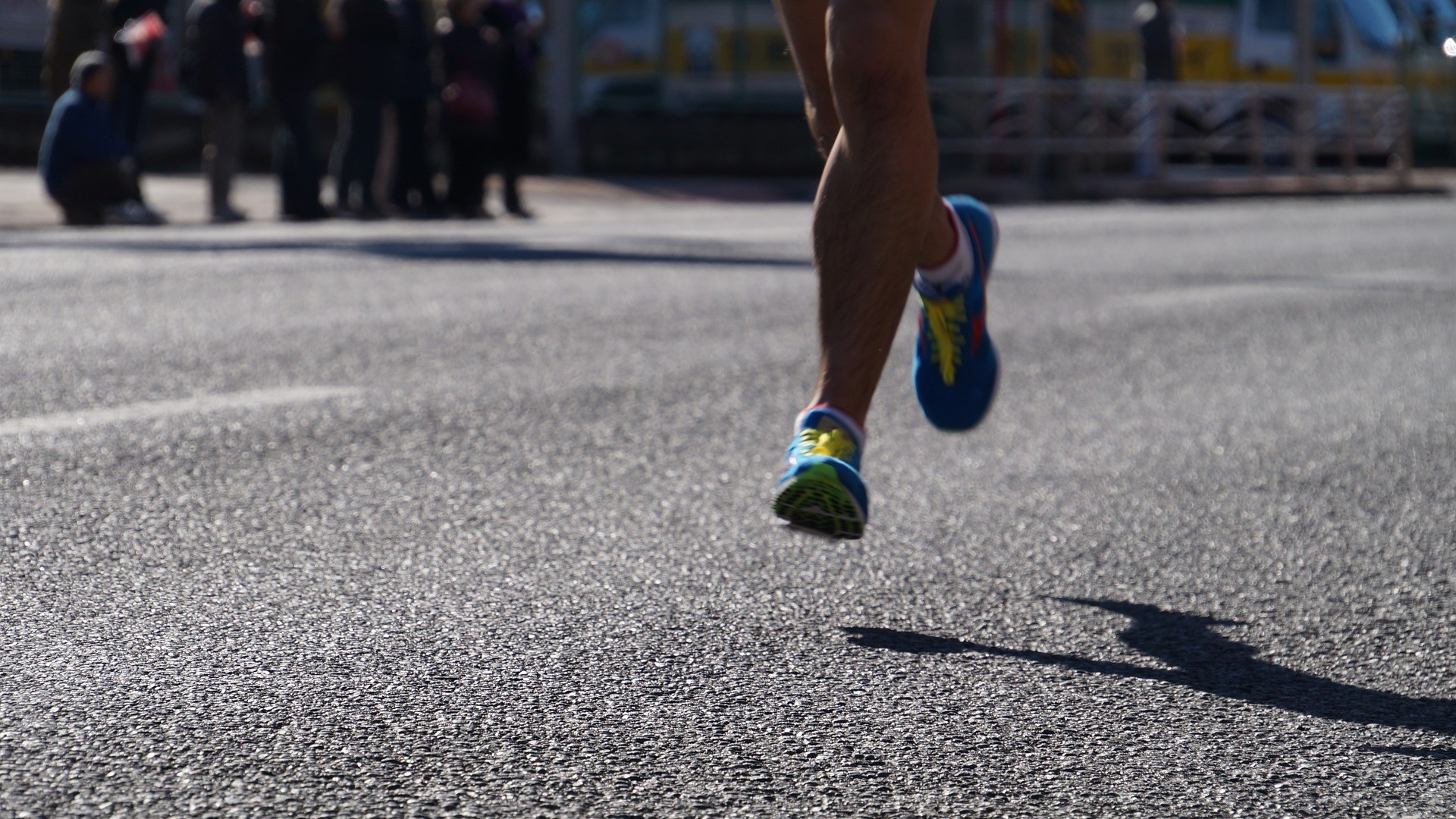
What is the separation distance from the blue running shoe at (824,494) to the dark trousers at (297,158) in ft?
30.0

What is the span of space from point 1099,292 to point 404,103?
6004mm

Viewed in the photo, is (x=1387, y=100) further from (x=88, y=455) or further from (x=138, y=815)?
(x=138, y=815)

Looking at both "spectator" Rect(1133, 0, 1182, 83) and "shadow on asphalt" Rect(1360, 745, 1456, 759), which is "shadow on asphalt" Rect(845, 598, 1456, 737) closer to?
"shadow on asphalt" Rect(1360, 745, 1456, 759)

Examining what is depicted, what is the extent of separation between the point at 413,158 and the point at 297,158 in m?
0.96

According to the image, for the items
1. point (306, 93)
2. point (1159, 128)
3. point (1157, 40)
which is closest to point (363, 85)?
point (306, 93)

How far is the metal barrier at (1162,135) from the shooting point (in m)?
17.2

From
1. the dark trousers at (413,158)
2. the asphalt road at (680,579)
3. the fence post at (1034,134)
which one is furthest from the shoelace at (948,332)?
the fence post at (1034,134)

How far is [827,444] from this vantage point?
7.48 feet

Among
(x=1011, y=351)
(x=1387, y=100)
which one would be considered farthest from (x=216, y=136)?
(x=1387, y=100)

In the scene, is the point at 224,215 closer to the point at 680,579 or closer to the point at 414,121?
the point at 414,121

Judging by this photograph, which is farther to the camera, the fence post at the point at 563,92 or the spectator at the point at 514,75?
the fence post at the point at 563,92

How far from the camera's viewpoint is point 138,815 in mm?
1555

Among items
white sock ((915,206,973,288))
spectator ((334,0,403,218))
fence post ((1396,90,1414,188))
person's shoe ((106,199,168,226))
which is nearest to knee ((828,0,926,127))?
white sock ((915,206,973,288))

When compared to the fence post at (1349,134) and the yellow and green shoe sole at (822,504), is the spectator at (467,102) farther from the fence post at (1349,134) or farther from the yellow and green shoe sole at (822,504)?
the fence post at (1349,134)
